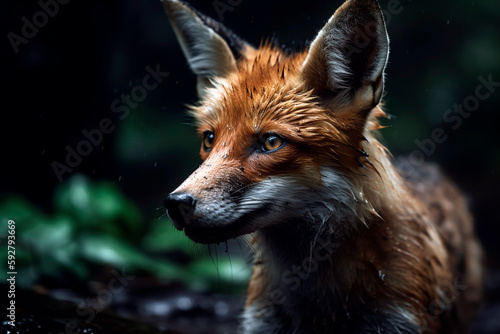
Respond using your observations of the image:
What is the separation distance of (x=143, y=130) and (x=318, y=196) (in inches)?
228

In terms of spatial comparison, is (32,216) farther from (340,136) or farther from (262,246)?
(340,136)

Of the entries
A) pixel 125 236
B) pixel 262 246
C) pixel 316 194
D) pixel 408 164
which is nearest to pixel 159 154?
pixel 125 236

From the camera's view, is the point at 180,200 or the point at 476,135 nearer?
the point at 180,200

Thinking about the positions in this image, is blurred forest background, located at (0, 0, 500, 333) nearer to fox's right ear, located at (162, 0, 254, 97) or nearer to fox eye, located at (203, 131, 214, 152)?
fox's right ear, located at (162, 0, 254, 97)

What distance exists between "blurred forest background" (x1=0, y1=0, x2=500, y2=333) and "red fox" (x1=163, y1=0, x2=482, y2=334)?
2.71 meters

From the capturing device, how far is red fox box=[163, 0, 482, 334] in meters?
3.14

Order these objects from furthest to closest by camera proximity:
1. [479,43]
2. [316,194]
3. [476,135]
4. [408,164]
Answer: [476,135]
[479,43]
[408,164]
[316,194]

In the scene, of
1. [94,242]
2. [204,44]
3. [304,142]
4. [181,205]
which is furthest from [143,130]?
[181,205]

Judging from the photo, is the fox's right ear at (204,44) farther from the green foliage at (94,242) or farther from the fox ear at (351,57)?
the green foliage at (94,242)

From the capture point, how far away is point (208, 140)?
3.69 m

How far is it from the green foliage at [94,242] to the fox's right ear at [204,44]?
2437mm

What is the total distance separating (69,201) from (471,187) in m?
7.45

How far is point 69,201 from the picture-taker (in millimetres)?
6992

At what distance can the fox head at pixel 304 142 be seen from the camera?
3.08m
